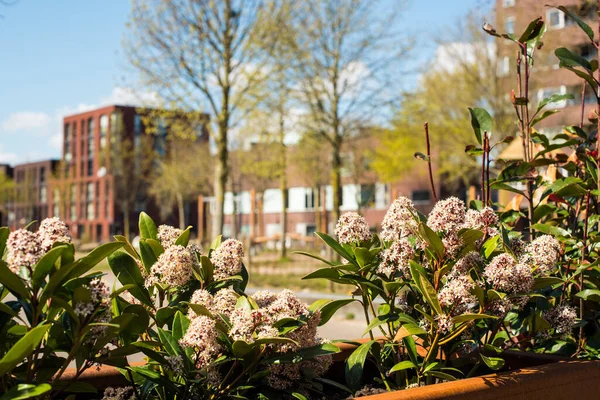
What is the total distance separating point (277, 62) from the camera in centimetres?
2078

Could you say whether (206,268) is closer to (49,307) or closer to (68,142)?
(49,307)

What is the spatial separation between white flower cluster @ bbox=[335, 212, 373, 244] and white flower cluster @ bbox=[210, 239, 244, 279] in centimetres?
35

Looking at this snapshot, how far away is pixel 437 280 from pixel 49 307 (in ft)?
3.74

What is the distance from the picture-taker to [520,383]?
6.45 ft

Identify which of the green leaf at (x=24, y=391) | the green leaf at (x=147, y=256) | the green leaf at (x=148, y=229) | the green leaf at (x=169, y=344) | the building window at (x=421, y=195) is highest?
the building window at (x=421, y=195)

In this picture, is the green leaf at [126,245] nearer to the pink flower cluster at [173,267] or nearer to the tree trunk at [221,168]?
the pink flower cluster at [173,267]

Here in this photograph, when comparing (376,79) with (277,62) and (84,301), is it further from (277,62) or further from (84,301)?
(84,301)

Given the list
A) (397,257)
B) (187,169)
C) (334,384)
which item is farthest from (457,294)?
(187,169)

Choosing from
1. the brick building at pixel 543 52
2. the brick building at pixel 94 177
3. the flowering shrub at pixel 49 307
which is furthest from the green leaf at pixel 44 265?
the brick building at pixel 94 177

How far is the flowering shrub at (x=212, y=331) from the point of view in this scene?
1836mm

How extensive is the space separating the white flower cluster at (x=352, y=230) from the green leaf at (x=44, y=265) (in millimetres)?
960

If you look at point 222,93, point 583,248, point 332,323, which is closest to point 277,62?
point 222,93

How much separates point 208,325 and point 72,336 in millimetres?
343

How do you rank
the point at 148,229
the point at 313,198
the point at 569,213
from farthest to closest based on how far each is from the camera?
1. the point at 313,198
2. the point at 569,213
3. the point at 148,229
